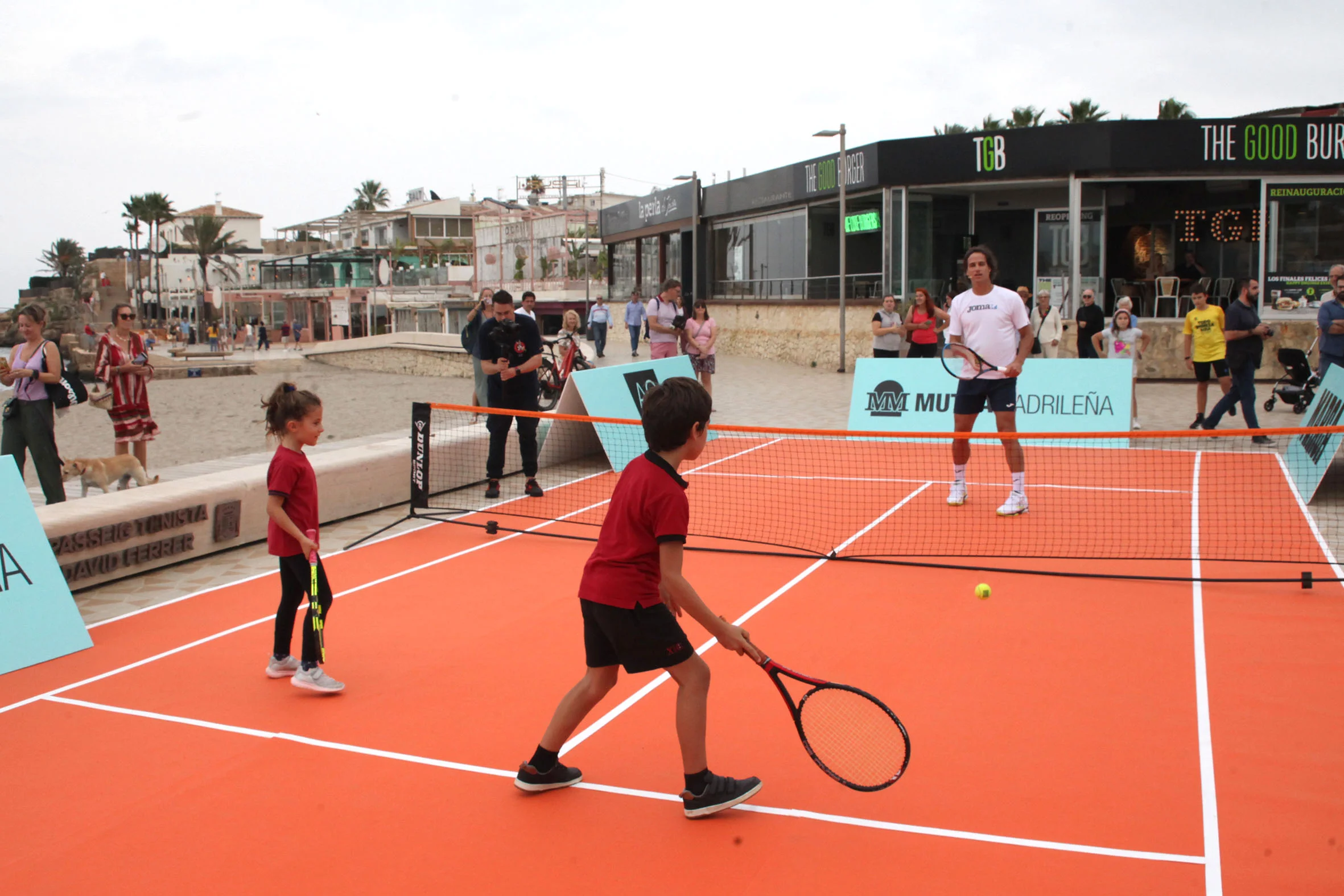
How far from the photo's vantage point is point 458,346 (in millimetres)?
31125

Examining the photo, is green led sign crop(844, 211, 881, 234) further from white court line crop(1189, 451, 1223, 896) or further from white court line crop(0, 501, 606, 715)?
white court line crop(1189, 451, 1223, 896)

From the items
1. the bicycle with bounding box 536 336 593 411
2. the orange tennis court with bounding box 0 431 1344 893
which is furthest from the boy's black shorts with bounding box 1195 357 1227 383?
the bicycle with bounding box 536 336 593 411

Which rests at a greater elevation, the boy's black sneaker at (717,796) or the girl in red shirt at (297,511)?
the girl in red shirt at (297,511)

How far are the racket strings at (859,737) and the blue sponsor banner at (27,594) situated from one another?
4412mm

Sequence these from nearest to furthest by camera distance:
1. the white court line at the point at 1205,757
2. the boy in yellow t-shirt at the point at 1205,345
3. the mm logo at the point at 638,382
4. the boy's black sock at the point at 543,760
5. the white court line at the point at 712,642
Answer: the white court line at the point at 1205,757
the boy's black sock at the point at 543,760
the white court line at the point at 712,642
the mm logo at the point at 638,382
the boy in yellow t-shirt at the point at 1205,345

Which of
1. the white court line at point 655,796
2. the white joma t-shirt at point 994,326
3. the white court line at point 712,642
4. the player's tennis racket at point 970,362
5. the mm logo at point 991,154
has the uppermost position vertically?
the mm logo at point 991,154

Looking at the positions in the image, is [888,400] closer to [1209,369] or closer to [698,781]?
[1209,369]

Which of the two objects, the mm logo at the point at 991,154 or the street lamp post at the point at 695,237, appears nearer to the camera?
the mm logo at the point at 991,154

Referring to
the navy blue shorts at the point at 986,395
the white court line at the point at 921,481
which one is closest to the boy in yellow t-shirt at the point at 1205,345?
the white court line at the point at 921,481

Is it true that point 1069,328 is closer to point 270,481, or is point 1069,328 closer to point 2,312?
point 270,481

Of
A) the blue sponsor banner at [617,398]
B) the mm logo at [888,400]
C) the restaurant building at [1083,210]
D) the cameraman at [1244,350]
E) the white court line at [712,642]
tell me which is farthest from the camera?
the restaurant building at [1083,210]

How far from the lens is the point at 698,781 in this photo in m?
3.72

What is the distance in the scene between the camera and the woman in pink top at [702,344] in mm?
14367

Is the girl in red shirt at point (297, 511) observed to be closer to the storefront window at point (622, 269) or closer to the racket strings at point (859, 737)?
the racket strings at point (859, 737)
